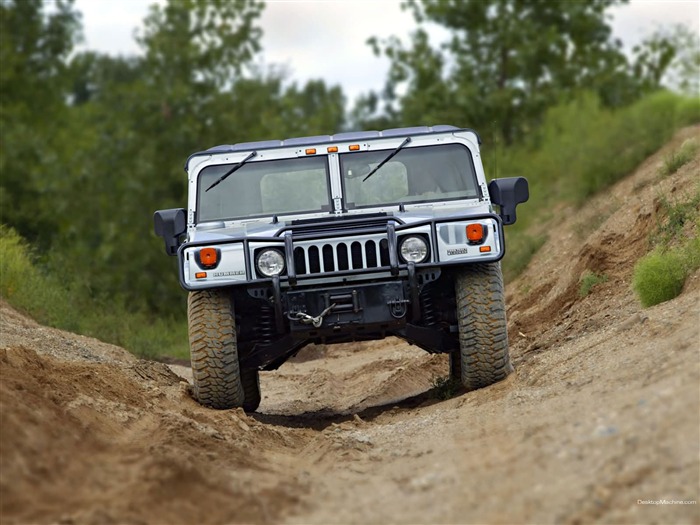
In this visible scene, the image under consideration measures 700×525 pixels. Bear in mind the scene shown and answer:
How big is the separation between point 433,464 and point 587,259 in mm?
8253

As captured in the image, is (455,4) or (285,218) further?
(455,4)

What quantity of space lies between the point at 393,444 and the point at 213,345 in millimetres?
2096

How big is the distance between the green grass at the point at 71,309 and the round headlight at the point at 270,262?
8238mm

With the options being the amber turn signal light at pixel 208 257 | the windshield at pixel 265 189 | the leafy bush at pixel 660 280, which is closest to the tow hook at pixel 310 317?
the amber turn signal light at pixel 208 257

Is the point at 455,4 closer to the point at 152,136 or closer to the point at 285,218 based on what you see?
the point at 152,136

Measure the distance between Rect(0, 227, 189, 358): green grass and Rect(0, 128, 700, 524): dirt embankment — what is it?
4714 mm

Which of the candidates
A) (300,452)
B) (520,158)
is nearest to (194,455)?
(300,452)

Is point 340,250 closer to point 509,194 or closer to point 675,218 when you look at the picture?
point 509,194

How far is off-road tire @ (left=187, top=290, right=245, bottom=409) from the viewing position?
30.2 ft

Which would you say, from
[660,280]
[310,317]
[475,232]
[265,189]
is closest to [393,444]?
[310,317]

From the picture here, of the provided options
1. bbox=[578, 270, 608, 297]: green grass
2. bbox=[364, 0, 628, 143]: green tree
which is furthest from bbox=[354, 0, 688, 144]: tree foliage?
bbox=[578, 270, 608, 297]: green grass

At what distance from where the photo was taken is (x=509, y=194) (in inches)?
387

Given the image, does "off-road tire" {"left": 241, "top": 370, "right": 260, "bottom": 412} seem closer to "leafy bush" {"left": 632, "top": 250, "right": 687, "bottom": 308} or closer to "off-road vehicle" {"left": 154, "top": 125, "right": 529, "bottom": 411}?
"off-road vehicle" {"left": 154, "top": 125, "right": 529, "bottom": 411}

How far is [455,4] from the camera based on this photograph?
31.4m
